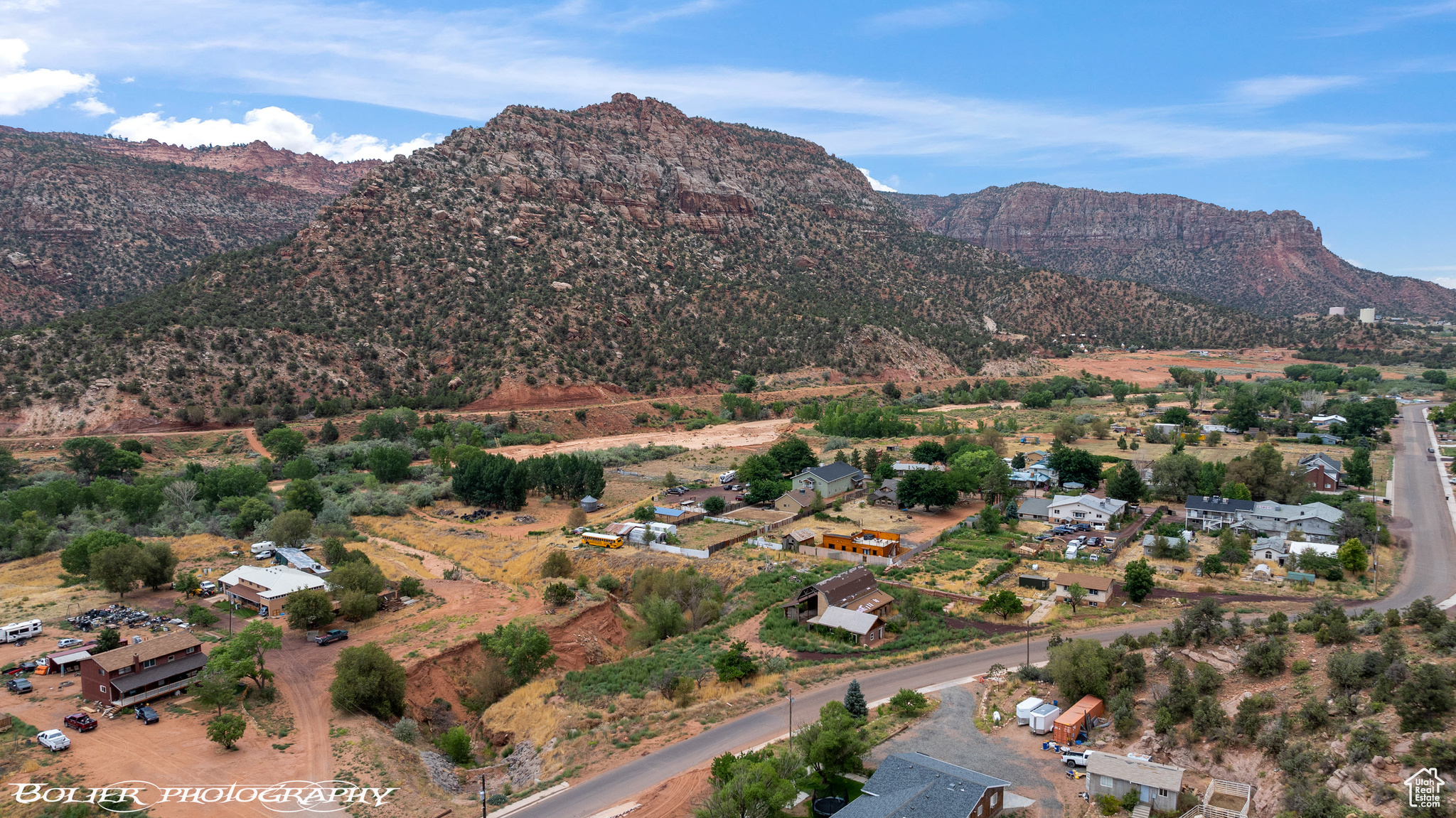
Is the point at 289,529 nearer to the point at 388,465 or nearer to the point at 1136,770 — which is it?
the point at 388,465

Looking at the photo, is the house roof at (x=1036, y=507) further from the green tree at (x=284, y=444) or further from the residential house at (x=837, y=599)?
the green tree at (x=284, y=444)

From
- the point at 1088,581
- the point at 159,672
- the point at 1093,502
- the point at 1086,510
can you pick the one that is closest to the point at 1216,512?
the point at 1093,502

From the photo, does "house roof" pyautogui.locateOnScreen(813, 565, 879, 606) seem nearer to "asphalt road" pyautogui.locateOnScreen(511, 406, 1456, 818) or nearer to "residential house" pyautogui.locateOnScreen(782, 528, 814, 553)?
"asphalt road" pyautogui.locateOnScreen(511, 406, 1456, 818)

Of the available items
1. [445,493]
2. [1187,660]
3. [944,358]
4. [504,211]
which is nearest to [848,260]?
[944,358]

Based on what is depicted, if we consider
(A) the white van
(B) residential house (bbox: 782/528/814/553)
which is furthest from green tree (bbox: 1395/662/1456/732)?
(A) the white van

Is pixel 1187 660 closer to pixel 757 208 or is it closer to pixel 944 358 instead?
pixel 944 358

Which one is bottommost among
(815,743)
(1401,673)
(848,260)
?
(815,743)

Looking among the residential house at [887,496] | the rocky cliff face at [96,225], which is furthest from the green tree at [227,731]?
the rocky cliff face at [96,225]
